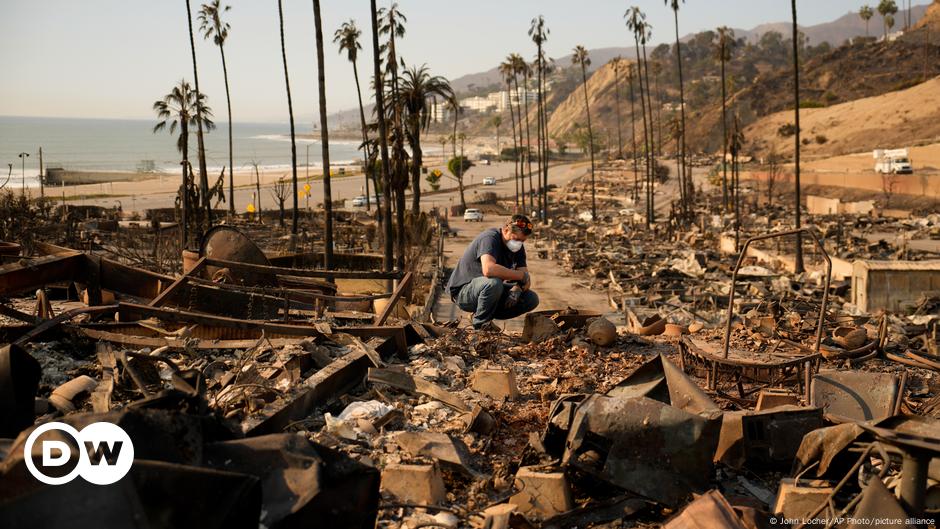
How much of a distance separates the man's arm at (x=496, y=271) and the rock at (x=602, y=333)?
2.94 ft

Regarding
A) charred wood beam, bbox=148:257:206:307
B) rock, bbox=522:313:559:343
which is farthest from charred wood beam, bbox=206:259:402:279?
rock, bbox=522:313:559:343

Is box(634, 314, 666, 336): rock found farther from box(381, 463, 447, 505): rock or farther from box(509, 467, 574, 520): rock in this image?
box(381, 463, 447, 505): rock

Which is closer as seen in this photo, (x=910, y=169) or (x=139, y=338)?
(x=139, y=338)

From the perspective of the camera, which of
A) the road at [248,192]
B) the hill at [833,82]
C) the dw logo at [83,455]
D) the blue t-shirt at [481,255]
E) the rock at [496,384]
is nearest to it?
the dw logo at [83,455]

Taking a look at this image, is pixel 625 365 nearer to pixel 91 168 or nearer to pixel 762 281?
pixel 762 281

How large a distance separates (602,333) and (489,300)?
120 cm

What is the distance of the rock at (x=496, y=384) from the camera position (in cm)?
667

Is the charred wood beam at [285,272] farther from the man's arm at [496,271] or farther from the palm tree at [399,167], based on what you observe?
the palm tree at [399,167]

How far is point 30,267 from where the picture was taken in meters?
8.23

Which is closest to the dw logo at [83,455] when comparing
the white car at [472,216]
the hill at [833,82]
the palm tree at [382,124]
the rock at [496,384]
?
the rock at [496,384]

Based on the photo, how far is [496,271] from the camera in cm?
858

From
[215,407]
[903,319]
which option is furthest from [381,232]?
[215,407]

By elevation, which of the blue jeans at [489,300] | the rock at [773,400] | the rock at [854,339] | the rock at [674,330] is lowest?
the rock at [674,330]

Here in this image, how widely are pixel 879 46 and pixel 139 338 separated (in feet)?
456
